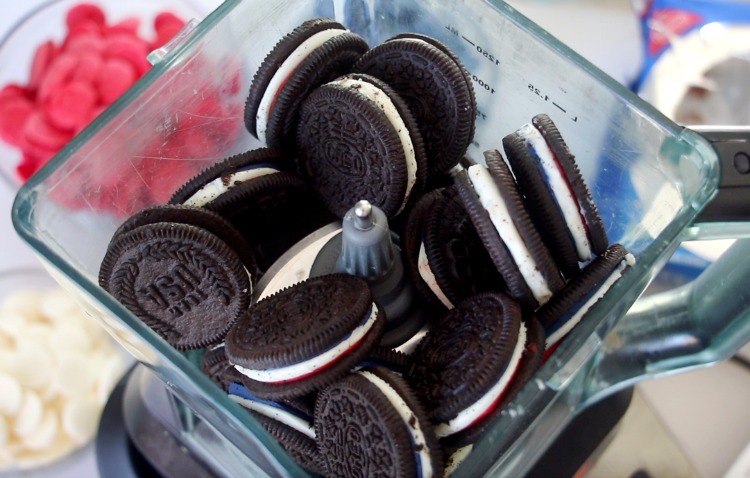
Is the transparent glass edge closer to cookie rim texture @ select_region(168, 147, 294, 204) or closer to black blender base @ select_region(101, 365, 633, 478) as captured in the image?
cookie rim texture @ select_region(168, 147, 294, 204)

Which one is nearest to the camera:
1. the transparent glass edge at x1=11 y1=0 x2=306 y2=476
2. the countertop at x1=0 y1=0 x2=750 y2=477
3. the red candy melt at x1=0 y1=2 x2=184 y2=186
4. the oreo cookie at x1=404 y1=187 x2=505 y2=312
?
the transparent glass edge at x1=11 y1=0 x2=306 y2=476

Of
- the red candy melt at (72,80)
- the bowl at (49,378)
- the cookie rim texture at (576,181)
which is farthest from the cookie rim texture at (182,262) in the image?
the red candy melt at (72,80)

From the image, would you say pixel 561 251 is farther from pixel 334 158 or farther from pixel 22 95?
pixel 22 95

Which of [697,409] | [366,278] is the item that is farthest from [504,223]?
[697,409]

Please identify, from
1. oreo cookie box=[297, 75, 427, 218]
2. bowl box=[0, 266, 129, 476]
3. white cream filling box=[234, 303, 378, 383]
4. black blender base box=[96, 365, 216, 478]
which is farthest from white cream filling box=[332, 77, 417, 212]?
bowl box=[0, 266, 129, 476]

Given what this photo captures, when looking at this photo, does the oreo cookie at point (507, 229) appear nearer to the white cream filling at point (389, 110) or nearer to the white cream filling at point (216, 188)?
the white cream filling at point (389, 110)
